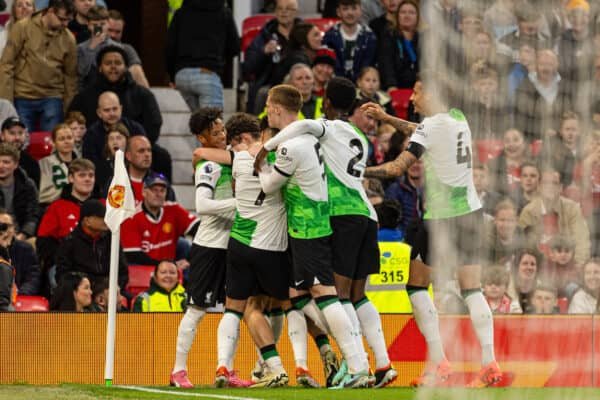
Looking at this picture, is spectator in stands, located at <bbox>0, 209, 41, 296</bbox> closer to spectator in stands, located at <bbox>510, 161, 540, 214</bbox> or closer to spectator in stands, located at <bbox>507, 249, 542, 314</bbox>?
spectator in stands, located at <bbox>507, 249, 542, 314</bbox>

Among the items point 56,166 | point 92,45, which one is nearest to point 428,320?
point 56,166

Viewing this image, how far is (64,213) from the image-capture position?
1520 cm

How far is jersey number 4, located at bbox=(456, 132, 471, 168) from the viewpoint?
11688 millimetres

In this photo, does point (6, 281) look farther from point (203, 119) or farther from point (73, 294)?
point (203, 119)

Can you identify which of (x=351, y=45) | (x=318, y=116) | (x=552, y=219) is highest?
(x=351, y=45)

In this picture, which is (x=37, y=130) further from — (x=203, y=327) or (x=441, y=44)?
(x=441, y=44)

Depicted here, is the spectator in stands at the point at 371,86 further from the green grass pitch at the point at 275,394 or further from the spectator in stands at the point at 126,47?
the green grass pitch at the point at 275,394

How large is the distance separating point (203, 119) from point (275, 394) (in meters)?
2.49

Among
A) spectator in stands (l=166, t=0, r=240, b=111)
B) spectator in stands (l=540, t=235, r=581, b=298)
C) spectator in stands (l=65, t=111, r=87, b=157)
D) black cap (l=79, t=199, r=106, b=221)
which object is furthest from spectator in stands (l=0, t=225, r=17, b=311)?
spectator in stands (l=166, t=0, r=240, b=111)

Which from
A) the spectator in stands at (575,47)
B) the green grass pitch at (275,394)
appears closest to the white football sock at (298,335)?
the green grass pitch at (275,394)

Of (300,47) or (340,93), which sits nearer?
(340,93)

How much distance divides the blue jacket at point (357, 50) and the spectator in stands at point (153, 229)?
3648 millimetres

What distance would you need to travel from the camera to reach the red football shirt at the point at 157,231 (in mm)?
15531

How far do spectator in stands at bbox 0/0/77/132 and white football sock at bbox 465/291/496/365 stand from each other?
6.72 metres
